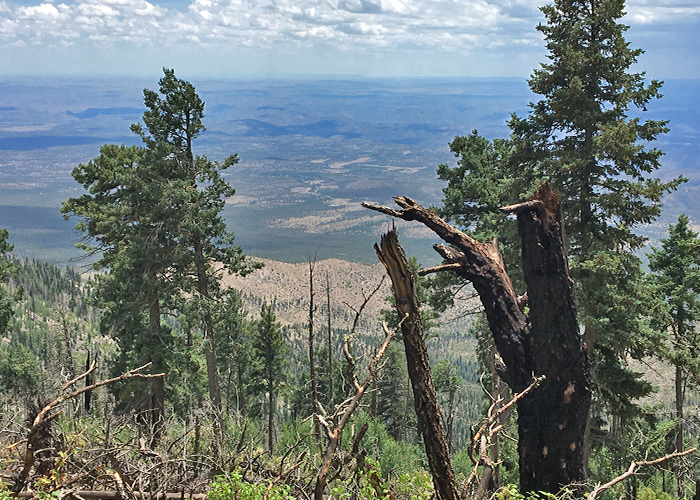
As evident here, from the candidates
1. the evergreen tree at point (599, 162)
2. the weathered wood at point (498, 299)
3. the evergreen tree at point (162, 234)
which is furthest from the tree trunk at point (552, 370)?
the evergreen tree at point (162, 234)

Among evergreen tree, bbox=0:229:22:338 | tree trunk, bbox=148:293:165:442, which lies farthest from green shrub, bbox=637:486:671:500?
evergreen tree, bbox=0:229:22:338

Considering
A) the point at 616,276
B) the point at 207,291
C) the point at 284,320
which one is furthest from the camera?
the point at 284,320

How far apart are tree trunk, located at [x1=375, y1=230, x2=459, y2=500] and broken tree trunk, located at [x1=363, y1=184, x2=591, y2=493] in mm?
827

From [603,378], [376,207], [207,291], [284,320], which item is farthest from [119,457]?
[284,320]

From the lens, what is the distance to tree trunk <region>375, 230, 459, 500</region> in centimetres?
502

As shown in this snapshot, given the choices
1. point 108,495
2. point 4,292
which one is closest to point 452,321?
point 108,495

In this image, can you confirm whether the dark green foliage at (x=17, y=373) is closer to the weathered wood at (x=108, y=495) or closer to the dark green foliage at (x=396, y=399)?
the dark green foliage at (x=396, y=399)

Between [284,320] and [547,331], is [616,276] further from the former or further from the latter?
[284,320]

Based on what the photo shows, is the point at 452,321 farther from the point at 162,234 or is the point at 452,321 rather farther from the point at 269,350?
the point at 269,350

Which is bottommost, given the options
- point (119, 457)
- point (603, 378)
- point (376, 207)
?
point (603, 378)

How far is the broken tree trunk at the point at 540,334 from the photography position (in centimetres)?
595

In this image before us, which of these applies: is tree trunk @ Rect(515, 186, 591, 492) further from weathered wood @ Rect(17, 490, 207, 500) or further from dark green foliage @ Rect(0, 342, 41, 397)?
dark green foliage @ Rect(0, 342, 41, 397)

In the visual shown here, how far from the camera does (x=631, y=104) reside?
12781mm

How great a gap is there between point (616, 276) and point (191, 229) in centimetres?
1271
